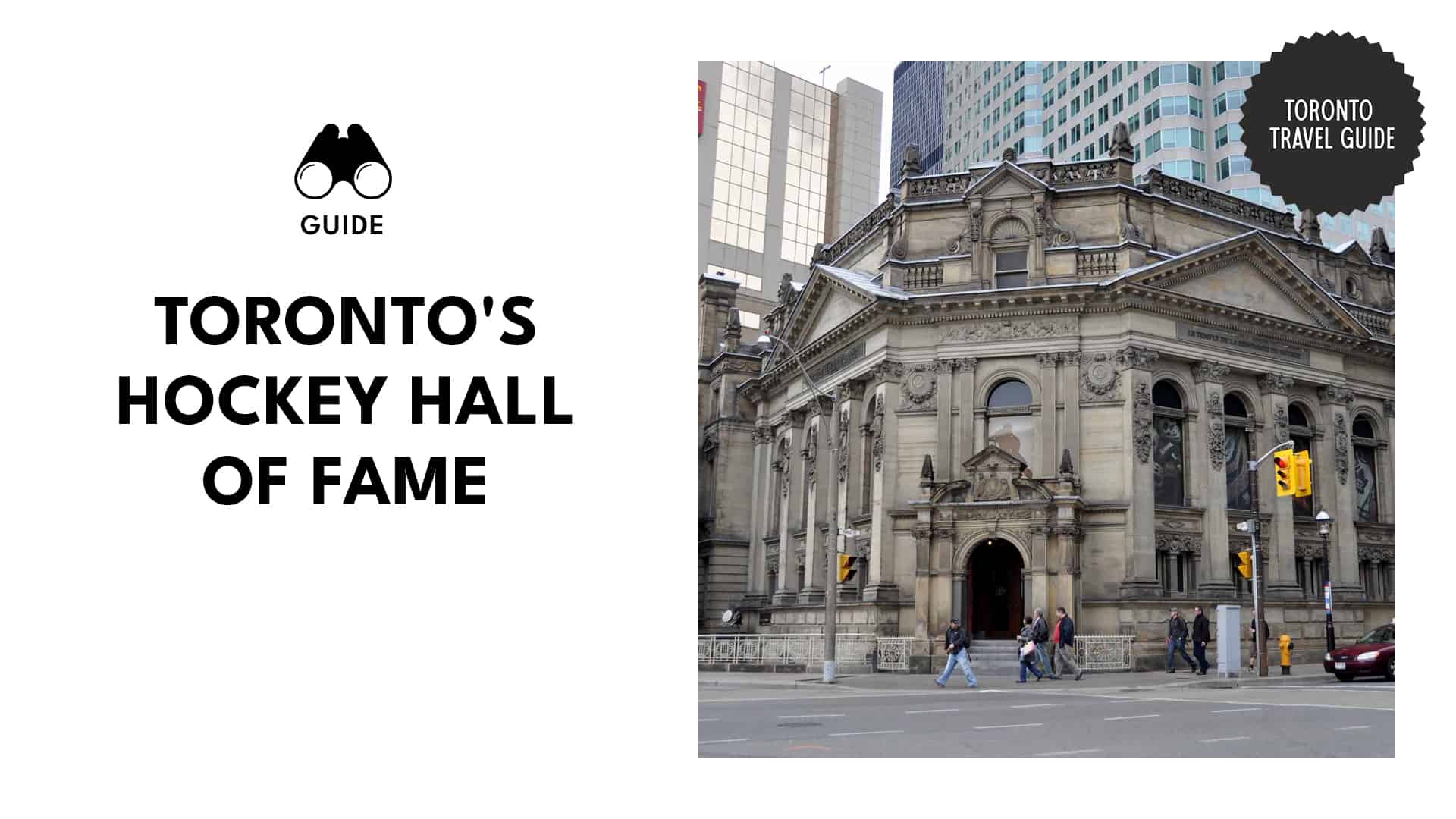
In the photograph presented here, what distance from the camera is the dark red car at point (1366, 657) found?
1878 centimetres

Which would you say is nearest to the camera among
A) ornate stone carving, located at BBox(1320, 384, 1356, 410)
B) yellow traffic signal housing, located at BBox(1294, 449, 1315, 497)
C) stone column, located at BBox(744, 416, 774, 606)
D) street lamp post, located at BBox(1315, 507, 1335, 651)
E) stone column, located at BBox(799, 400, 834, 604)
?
yellow traffic signal housing, located at BBox(1294, 449, 1315, 497)

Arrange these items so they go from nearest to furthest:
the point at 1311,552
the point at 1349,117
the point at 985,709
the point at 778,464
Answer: the point at 1349,117
the point at 985,709
the point at 1311,552
the point at 778,464

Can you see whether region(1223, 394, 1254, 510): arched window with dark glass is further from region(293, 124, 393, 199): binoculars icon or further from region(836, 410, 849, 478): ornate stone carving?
region(293, 124, 393, 199): binoculars icon

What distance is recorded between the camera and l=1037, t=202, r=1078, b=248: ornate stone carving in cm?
3391

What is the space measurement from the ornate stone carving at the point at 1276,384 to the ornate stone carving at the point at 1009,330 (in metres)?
5.33

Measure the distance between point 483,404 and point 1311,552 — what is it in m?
27.4

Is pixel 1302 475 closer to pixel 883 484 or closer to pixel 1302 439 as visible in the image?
pixel 1302 439

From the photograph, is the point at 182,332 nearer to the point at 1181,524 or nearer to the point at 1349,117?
the point at 1349,117

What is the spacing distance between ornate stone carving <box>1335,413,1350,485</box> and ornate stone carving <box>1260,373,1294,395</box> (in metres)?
1.99

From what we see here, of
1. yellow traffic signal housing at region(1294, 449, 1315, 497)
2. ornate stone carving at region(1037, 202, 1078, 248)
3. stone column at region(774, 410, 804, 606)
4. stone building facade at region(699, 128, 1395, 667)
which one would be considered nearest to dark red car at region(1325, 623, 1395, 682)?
yellow traffic signal housing at region(1294, 449, 1315, 497)

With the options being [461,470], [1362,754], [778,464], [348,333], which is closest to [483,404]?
[461,470]

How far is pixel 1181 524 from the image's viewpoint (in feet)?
108

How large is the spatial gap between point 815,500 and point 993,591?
26.6ft

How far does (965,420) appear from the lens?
3456cm
